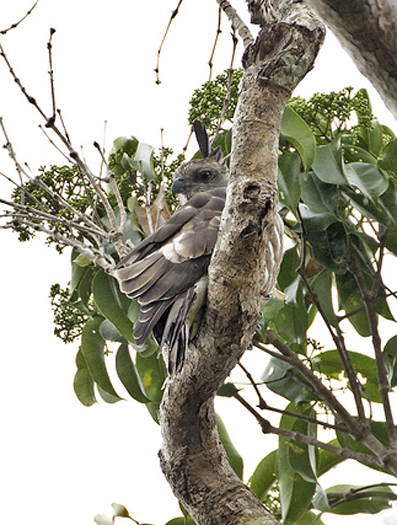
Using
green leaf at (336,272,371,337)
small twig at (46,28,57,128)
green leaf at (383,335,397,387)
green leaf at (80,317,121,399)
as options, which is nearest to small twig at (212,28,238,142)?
small twig at (46,28,57,128)

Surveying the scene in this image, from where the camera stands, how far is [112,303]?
2.27 metres

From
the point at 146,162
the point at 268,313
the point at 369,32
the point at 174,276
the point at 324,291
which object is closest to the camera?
the point at 369,32

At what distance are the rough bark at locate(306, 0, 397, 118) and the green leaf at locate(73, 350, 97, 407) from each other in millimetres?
1560

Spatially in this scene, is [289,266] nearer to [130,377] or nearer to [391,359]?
[391,359]

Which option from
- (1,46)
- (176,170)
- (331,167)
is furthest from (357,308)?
(1,46)

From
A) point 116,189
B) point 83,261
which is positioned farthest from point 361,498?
point 116,189

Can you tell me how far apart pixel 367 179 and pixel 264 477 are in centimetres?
119

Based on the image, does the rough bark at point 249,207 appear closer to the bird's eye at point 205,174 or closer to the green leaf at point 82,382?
the bird's eye at point 205,174

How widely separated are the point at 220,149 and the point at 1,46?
76 centimetres

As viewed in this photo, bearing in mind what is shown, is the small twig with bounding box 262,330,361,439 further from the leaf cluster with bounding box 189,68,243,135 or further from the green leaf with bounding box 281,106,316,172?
the leaf cluster with bounding box 189,68,243,135

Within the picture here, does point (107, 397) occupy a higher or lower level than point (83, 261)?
lower

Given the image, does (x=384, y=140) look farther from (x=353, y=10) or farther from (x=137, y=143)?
Result: (x=353, y=10)

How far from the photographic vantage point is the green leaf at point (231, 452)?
2342 mm

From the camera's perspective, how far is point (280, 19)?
65.2 inches
